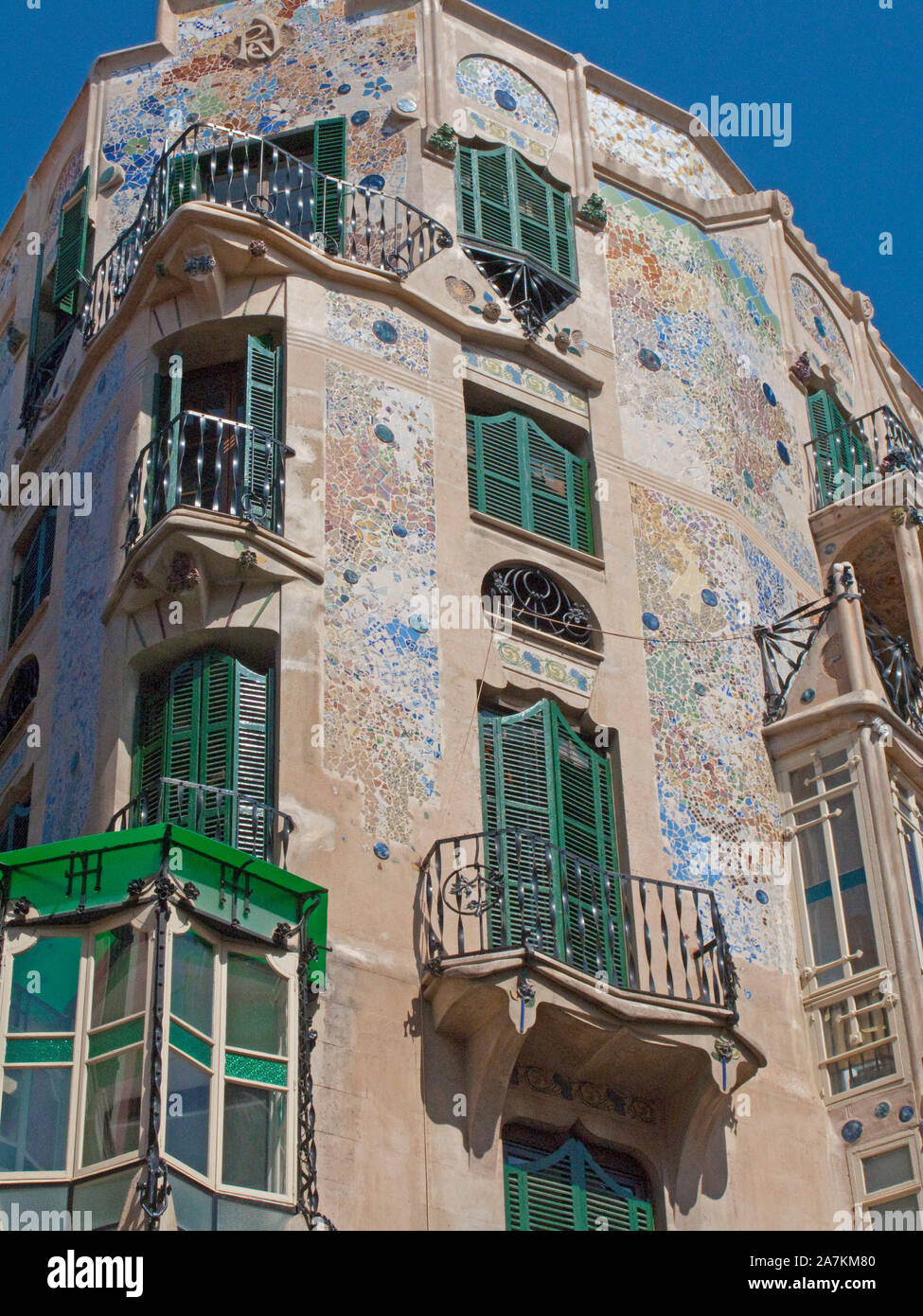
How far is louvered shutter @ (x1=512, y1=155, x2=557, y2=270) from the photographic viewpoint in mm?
25094

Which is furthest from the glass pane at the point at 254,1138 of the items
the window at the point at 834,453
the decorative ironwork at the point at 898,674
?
the window at the point at 834,453

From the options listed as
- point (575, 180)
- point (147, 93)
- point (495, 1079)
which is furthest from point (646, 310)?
point (495, 1079)

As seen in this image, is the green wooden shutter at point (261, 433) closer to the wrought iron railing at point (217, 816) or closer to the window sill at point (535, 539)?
the window sill at point (535, 539)

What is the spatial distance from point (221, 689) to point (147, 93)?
8.80 m

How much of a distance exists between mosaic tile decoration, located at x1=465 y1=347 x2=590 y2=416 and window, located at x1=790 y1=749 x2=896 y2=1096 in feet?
14.8

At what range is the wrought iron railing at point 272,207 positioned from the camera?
24.0m

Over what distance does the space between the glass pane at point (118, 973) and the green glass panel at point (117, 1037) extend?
89 mm

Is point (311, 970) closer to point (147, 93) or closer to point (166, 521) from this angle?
point (166, 521)

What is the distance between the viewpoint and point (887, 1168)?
65.6 ft

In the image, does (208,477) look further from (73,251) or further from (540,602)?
(73,251)

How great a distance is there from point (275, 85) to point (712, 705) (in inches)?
336

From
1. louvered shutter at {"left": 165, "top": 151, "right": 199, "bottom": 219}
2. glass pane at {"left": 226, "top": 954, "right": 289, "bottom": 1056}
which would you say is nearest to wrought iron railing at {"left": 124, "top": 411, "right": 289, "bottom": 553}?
louvered shutter at {"left": 165, "top": 151, "right": 199, "bottom": 219}

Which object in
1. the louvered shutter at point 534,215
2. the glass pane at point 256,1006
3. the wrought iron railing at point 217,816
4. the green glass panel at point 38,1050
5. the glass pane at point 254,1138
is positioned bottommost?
the glass pane at point 254,1138

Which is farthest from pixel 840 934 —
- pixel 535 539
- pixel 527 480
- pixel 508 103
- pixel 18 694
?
pixel 508 103
